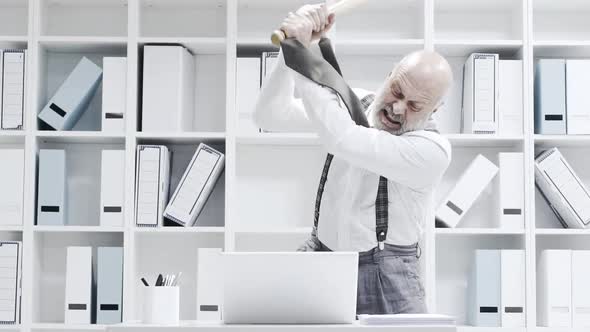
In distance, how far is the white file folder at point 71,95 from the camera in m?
3.91

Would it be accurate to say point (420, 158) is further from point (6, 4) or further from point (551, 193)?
point (6, 4)

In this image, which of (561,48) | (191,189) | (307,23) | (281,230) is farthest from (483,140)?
(307,23)

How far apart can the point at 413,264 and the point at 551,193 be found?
1.68 metres

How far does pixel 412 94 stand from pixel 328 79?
266 millimetres

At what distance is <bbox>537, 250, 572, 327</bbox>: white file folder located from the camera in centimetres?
382

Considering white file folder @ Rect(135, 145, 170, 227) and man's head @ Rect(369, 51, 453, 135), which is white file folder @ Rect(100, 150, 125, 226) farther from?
man's head @ Rect(369, 51, 453, 135)

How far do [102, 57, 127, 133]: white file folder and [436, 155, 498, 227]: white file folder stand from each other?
1.40 meters

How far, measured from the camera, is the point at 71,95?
393cm

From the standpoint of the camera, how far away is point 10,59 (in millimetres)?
3910

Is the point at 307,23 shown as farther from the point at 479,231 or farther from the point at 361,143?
the point at 479,231

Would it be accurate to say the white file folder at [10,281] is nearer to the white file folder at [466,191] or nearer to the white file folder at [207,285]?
the white file folder at [207,285]

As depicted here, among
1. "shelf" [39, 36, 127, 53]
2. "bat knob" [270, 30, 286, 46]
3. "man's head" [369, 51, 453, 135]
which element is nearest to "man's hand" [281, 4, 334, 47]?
"bat knob" [270, 30, 286, 46]

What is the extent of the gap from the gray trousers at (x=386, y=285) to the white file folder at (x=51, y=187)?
189cm

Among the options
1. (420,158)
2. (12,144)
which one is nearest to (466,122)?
(420,158)
